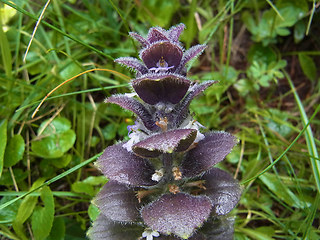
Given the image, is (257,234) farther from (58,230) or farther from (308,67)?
(308,67)

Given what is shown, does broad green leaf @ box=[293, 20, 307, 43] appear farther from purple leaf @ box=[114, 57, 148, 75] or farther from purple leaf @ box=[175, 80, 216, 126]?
purple leaf @ box=[114, 57, 148, 75]

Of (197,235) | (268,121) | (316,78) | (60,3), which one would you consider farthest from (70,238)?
(316,78)

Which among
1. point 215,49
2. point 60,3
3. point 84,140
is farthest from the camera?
point 215,49

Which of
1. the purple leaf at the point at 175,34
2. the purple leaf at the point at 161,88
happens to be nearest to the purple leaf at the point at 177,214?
the purple leaf at the point at 161,88

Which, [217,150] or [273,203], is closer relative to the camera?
[217,150]

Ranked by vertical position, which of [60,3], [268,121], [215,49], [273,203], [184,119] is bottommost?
[273,203]

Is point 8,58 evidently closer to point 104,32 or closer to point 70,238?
point 104,32

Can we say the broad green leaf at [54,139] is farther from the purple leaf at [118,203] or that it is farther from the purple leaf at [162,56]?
the purple leaf at [162,56]

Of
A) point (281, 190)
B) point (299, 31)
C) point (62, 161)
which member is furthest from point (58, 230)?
point (299, 31)
